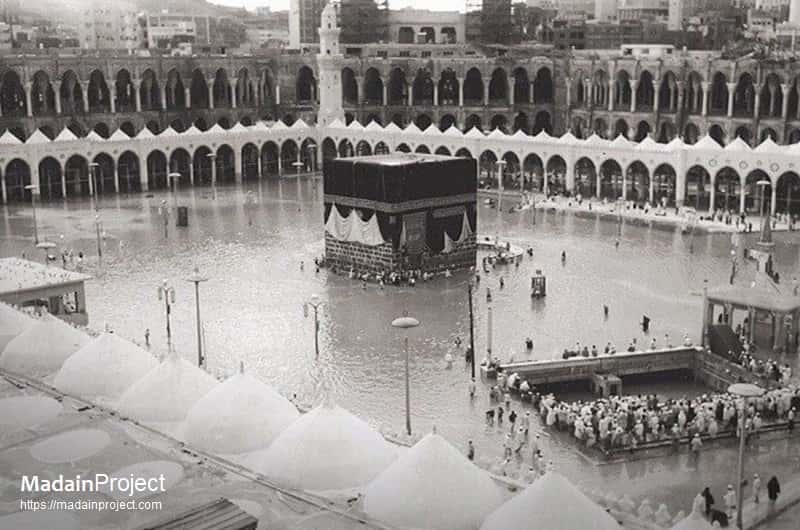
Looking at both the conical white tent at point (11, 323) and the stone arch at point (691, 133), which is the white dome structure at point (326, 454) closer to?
the conical white tent at point (11, 323)

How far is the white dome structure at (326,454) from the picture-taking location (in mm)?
20234

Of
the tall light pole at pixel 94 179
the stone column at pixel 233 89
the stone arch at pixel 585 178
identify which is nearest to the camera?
the tall light pole at pixel 94 179

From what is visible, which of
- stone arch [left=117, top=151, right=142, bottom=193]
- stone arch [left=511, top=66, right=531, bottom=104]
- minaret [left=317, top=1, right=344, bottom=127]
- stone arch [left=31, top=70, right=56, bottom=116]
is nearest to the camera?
stone arch [left=117, top=151, right=142, bottom=193]

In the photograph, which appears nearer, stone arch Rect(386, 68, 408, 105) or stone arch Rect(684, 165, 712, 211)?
stone arch Rect(684, 165, 712, 211)

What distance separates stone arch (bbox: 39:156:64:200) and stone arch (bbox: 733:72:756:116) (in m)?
45.4

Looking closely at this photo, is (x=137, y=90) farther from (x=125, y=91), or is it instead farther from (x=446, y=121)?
(x=446, y=121)

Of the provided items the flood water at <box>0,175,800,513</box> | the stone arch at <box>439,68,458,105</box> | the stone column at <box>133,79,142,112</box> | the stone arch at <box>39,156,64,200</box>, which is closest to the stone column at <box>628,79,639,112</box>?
the stone arch at <box>439,68,458,105</box>

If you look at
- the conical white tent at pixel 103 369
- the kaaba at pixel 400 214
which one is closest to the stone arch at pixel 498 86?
the kaaba at pixel 400 214

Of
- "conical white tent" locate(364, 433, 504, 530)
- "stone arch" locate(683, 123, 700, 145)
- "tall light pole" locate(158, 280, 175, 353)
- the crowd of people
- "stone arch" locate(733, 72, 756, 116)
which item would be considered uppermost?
"stone arch" locate(733, 72, 756, 116)

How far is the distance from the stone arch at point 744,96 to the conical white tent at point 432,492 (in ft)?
188

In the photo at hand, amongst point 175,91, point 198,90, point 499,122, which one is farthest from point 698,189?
point 198,90

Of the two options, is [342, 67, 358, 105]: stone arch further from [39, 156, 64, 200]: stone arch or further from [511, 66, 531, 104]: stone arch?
[39, 156, 64, 200]: stone arch

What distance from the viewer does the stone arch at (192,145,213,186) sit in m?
74.3

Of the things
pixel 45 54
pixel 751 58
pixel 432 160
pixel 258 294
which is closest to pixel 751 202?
pixel 751 58
